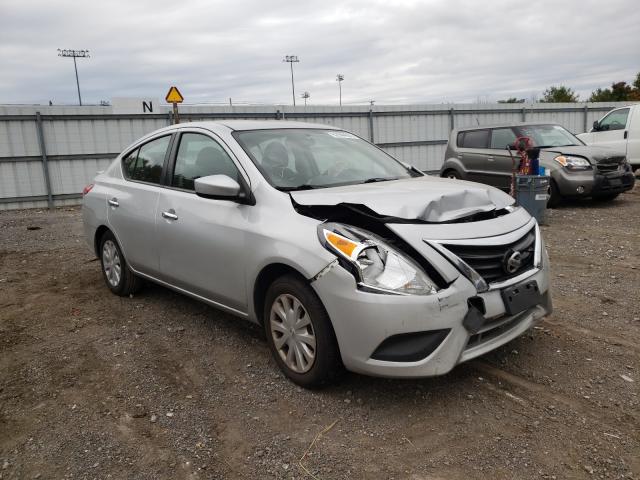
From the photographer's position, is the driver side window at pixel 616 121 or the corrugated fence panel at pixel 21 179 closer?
the driver side window at pixel 616 121

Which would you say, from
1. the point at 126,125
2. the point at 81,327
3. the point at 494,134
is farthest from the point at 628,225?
the point at 126,125

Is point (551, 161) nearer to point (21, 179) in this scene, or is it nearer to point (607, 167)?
point (607, 167)

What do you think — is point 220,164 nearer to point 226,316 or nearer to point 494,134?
point 226,316

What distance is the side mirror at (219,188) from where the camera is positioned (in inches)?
132

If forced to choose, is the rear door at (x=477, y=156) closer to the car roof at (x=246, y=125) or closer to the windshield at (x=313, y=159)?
the windshield at (x=313, y=159)

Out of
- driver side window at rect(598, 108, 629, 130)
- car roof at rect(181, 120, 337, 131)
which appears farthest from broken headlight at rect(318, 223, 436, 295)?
driver side window at rect(598, 108, 629, 130)

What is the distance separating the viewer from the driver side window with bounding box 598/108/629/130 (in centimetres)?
1240

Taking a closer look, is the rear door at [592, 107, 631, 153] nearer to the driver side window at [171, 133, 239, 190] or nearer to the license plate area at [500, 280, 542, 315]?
the license plate area at [500, 280, 542, 315]

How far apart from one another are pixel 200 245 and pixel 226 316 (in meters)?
1.00

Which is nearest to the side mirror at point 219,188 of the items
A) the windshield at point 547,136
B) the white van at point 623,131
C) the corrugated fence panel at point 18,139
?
the windshield at point 547,136

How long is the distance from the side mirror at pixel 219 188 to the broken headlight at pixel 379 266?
0.82 meters

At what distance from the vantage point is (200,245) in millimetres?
3783

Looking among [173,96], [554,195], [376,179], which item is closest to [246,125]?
[376,179]

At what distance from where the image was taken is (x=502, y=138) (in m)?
10.2
